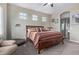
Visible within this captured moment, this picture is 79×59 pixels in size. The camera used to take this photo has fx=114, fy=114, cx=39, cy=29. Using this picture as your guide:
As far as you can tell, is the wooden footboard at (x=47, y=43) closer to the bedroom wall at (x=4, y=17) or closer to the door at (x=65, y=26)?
the door at (x=65, y=26)

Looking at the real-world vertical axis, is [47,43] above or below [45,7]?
below

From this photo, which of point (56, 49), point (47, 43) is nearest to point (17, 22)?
point (47, 43)

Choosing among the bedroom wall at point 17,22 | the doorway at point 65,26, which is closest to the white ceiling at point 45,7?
the bedroom wall at point 17,22

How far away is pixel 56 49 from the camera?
7.37 feet

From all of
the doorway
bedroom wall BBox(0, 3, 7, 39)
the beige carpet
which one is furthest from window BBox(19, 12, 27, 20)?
the doorway

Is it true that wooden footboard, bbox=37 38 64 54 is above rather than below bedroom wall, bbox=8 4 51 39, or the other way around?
below

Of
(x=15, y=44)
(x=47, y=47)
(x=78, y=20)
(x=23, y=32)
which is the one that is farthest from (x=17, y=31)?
(x=78, y=20)

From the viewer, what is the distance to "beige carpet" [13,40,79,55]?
7.28 feet

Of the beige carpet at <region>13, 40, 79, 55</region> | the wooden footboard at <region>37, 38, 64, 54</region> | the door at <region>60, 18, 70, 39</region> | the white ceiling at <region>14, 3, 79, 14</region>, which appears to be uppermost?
the white ceiling at <region>14, 3, 79, 14</region>

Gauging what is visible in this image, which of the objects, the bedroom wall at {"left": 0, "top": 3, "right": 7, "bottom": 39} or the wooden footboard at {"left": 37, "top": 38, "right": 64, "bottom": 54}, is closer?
the bedroom wall at {"left": 0, "top": 3, "right": 7, "bottom": 39}

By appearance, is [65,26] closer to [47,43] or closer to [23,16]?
[47,43]

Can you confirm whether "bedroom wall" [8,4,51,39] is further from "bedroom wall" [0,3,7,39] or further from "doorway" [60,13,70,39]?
"doorway" [60,13,70,39]

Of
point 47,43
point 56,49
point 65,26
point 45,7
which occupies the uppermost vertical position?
point 45,7

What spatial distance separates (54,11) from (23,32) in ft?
2.43
